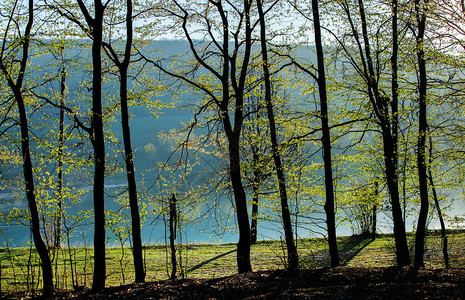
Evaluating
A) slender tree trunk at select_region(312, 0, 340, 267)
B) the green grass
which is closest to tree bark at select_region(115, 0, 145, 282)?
the green grass

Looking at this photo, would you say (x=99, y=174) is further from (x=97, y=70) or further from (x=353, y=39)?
(x=353, y=39)

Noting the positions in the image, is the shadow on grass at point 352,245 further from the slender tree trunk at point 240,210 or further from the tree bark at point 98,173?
the tree bark at point 98,173

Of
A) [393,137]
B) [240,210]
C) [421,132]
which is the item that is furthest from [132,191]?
[421,132]

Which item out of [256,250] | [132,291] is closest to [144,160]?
[256,250]

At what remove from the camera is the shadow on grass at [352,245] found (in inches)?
610

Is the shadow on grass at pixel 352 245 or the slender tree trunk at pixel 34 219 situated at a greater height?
the slender tree trunk at pixel 34 219

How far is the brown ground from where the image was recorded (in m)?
4.61

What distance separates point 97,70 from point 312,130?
6.37 meters

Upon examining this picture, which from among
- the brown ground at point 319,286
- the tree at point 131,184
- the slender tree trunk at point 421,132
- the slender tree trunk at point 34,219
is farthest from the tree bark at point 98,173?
the slender tree trunk at point 421,132

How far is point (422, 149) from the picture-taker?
30.3 ft

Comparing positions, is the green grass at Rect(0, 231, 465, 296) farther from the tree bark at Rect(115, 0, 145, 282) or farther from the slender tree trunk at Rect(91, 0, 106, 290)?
the slender tree trunk at Rect(91, 0, 106, 290)

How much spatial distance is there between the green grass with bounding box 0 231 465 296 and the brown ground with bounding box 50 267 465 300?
10.2ft

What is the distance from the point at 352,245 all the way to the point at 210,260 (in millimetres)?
7752

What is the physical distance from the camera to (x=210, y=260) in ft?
49.9
